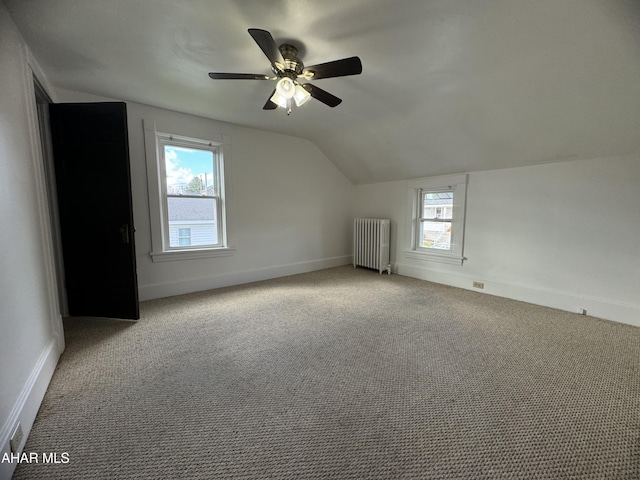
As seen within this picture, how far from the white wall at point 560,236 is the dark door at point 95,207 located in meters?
4.30

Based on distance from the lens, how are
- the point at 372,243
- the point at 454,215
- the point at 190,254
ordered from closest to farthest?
the point at 190,254, the point at 454,215, the point at 372,243

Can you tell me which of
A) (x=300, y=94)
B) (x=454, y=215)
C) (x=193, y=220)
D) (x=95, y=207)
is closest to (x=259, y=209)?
(x=193, y=220)

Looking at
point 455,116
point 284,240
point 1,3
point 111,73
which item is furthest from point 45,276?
point 455,116

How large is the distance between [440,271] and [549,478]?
10.6ft

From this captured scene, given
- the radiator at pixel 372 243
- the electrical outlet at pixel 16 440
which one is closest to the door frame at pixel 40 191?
the electrical outlet at pixel 16 440

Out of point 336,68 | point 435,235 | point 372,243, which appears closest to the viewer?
point 336,68

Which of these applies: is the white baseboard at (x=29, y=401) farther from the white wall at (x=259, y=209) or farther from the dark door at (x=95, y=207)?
the white wall at (x=259, y=209)

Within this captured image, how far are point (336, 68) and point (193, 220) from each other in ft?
9.23

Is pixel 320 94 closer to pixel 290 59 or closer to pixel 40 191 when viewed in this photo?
pixel 290 59

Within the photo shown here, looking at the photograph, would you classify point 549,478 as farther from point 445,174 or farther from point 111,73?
point 111,73

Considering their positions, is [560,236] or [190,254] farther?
[190,254]

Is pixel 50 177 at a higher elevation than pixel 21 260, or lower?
higher

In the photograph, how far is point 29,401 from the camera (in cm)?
137

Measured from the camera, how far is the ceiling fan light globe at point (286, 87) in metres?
2.03
